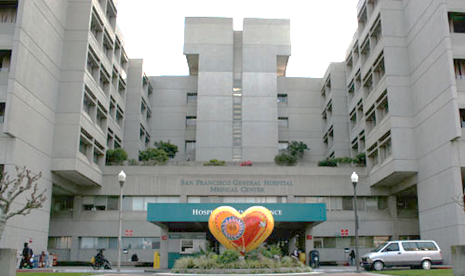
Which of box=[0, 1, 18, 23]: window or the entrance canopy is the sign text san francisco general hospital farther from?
box=[0, 1, 18, 23]: window

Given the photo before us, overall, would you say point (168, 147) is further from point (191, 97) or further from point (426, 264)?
point (426, 264)

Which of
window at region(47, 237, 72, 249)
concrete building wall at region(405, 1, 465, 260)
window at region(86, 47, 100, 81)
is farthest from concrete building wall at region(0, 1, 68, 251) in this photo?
concrete building wall at region(405, 1, 465, 260)

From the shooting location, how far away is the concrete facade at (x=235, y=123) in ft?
124

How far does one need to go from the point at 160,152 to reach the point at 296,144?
2089 cm

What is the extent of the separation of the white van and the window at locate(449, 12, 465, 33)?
1885cm

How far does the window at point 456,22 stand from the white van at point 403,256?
1885 centimetres

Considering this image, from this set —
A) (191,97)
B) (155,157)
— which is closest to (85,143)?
(155,157)

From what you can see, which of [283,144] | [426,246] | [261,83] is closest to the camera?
[426,246]

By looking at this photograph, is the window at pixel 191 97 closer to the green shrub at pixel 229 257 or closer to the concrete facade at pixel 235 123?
the concrete facade at pixel 235 123

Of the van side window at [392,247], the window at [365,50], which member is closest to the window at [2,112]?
the van side window at [392,247]

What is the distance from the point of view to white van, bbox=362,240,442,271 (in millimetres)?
31000

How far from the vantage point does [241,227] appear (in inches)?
977

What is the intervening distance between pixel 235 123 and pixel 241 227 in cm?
4071

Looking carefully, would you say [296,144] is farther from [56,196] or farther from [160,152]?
[56,196]
